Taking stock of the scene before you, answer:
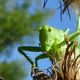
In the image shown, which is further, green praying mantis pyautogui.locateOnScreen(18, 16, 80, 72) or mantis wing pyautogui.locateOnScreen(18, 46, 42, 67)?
mantis wing pyautogui.locateOnScreen(18, 46, 42, 67)

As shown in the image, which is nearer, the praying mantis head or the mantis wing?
the praying mantis head

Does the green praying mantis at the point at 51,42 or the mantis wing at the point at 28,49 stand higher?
the green praying mantis at the point at 51,42

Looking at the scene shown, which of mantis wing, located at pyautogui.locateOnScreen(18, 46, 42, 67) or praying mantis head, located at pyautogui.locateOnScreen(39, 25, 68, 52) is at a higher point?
praying mantis head, located at pyautogui.locateOnScreen(39, 25, 68, 52)

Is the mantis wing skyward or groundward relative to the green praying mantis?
groundward

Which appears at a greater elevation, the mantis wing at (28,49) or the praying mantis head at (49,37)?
the praying mantis head at (49,37)

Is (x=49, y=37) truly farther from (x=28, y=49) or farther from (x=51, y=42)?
(x=28, y=49)

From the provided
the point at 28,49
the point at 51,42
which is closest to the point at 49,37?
the point at 51,42

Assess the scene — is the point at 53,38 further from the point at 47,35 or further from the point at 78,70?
the point at 78,70

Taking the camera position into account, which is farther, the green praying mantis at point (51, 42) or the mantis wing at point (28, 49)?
the mantis wing at point (28, 49)
